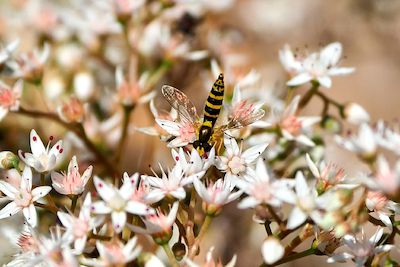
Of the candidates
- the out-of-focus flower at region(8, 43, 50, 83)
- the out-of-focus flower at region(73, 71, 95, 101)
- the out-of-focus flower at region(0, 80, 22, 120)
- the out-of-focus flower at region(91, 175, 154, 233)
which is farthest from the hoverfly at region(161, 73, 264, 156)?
the out-of-focus flower at region(73, 71, 95, 101)

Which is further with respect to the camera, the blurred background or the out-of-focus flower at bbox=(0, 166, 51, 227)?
the blurred background

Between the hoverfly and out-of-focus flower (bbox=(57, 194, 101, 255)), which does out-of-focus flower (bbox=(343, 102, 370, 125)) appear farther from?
out-of-focus flower (bbox=(57, 194, 101, 255))

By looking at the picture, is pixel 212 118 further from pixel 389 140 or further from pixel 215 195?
pixel 389 140

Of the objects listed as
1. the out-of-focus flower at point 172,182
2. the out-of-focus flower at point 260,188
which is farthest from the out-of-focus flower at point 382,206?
the out-of-focus flower at point 172,182

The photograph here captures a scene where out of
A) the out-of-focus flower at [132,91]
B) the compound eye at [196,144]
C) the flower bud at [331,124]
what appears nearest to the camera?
the compound eye at [196,144]

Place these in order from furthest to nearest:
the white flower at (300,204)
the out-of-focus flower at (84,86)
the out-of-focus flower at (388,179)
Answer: the out-of-focus flower at (84,86)
the white flower at (300,204)
the out-of-focus flower at (388,179)

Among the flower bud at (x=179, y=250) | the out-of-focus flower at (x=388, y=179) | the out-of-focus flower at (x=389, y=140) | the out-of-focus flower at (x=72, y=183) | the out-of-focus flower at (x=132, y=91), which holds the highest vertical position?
the out-of-focus flower at (x=388, y=179)

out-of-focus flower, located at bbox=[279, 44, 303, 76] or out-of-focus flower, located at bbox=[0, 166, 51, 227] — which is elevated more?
out-of-focus flower, located at bbox=[279, 44, 303, 76]

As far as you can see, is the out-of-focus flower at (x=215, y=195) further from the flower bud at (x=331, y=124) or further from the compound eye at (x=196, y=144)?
the flower bud at (x=331, y=124)
